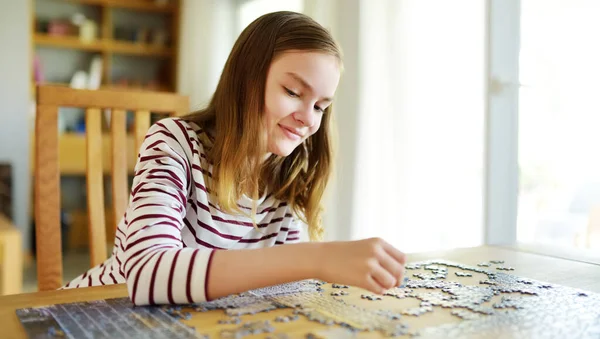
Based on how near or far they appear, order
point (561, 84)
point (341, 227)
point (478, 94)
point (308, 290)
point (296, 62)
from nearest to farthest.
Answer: point (308, 290) < point (296, 62) < point (478, 94) < point (561, 84) < point (341, 227)

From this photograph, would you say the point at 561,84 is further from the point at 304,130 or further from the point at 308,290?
the point at 308,290

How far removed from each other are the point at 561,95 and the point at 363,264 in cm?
210

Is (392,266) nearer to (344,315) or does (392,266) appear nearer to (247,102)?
(344,315)

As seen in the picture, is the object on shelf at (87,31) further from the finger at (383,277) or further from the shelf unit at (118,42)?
the finger at (383,277)

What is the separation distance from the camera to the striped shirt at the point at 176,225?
31.9 inches

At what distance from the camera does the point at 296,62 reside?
3.74 feet

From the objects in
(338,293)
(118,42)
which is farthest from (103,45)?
(338,293)

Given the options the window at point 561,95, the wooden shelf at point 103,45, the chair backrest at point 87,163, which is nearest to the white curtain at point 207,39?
the wooden shelf at point 103,45

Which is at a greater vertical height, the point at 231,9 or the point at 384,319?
the point at 231,9

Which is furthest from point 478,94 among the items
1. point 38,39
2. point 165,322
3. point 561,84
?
point 38,39

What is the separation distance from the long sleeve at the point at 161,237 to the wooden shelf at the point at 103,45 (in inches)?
168

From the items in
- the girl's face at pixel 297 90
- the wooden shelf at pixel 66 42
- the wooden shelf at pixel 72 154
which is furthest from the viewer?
the wooden shelf at pixel 66 42

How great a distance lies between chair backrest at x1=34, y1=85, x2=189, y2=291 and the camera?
1.37 meters

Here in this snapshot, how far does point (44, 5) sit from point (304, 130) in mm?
4719
